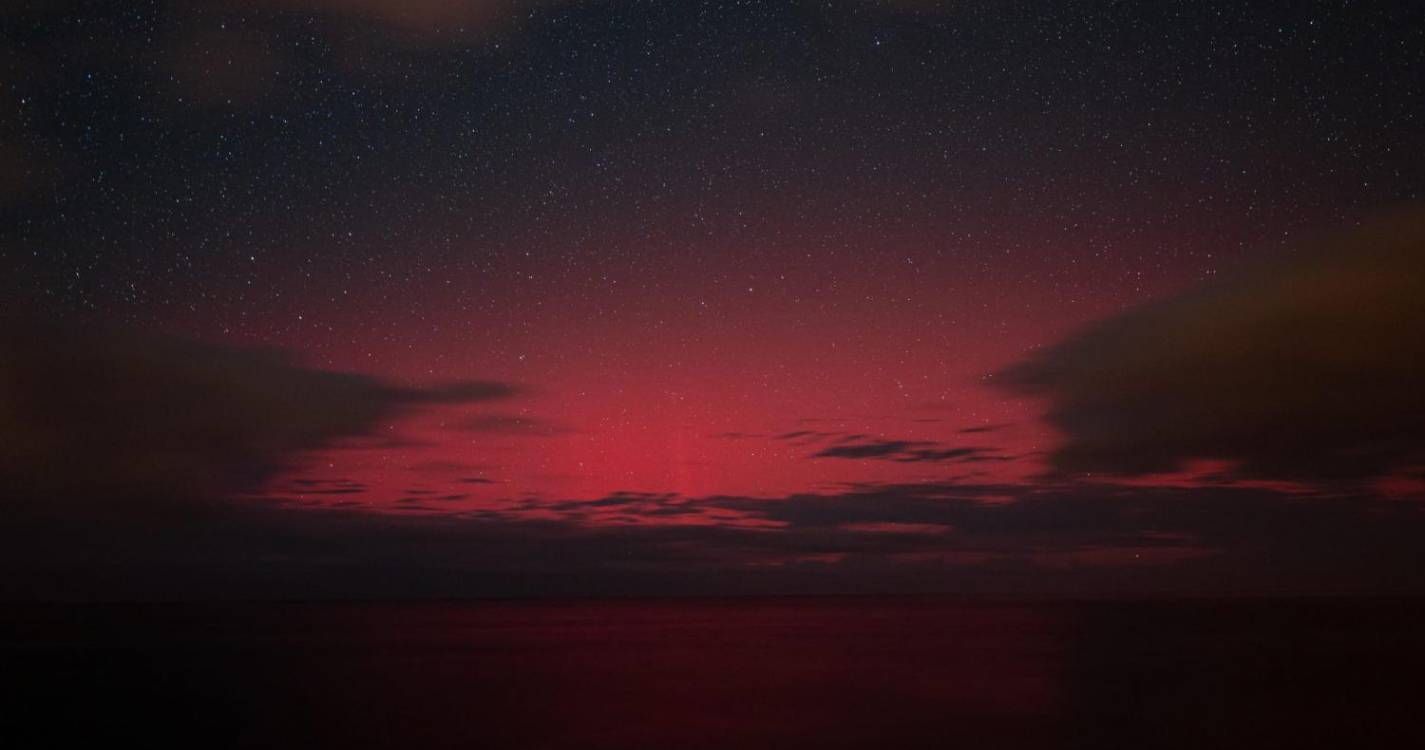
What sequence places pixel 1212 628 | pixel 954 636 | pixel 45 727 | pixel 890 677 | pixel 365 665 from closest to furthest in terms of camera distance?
pixel 45 727
pixel 890 677
pixel 365 665
pixel 954 636
pixel 1212 628

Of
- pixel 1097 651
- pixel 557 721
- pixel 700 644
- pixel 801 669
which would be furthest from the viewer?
pixel 700 644

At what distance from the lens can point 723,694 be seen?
72.7ft

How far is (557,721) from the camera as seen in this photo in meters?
18.3

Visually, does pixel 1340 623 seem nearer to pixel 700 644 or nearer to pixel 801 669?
pixel 700 644

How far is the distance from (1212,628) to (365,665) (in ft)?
132

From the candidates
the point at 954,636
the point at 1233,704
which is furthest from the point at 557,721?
the point at 954,636

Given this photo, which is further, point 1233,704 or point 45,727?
point 1233,704

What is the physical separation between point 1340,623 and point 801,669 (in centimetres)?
4184

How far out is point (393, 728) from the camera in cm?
1723

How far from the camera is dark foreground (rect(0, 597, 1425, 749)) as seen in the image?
16391 millimetres

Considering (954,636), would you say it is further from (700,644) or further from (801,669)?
(801,669)

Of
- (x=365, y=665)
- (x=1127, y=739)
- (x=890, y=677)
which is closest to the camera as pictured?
(x=1127, y=739)

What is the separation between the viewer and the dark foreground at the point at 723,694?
1639 centimetres

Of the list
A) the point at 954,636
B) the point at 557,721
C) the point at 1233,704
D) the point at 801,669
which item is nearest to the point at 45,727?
the point at 557,721
